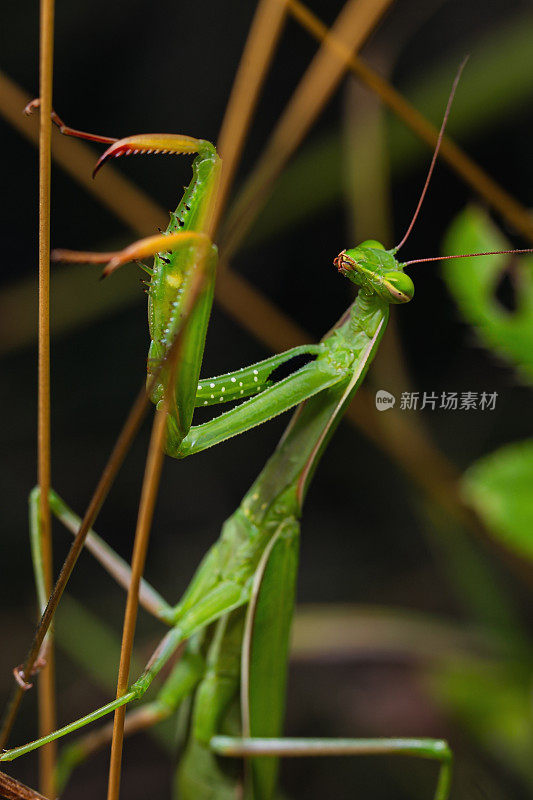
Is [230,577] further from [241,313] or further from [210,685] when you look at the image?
[241,313]

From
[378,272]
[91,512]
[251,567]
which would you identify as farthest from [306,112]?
[251,567]

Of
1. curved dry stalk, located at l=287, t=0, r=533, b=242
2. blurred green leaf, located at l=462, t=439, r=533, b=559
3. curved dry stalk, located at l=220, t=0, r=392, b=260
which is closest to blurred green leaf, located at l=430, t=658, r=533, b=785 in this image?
blurred green leaf, located at l=462, t=439, r=533, b=559

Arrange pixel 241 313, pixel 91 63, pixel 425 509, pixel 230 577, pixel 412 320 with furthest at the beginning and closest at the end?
pixel 412 320
pixel 425 509
pixel 91 63
pixel 241 313
pixel 230 577

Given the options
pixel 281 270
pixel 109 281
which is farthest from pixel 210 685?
pixel 281 270

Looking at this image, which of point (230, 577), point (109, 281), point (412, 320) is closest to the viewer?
point (230, 577)

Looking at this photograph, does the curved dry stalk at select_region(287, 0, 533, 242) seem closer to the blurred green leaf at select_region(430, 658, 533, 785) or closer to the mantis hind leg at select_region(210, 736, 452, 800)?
the mantis hind leg at select_region(210, 736, 452, 800)

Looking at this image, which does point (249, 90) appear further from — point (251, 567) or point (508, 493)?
point (508, 493)

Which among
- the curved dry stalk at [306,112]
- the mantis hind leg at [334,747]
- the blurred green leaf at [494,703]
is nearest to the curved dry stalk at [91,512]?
the curved dry stalk at [306,112]
